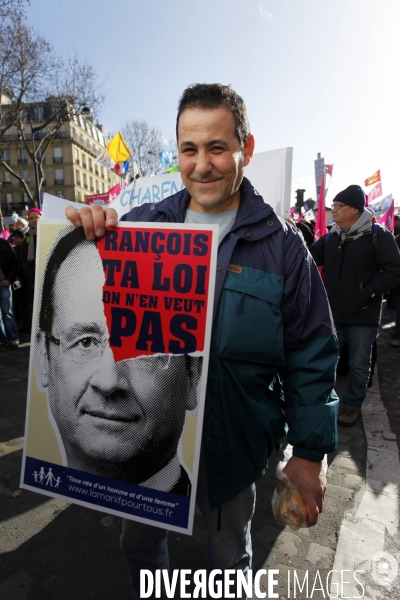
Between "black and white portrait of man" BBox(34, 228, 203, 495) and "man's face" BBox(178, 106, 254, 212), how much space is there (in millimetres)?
439

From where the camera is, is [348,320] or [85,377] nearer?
[85,377]

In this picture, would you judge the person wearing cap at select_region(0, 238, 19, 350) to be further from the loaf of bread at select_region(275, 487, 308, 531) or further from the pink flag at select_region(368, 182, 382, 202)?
the pink flag at select_region(368, 182, 382, 202)

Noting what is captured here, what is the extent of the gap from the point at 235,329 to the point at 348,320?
8.92ft

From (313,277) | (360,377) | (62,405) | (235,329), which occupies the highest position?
(313,277)

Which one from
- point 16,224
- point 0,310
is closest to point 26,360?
point 0,310

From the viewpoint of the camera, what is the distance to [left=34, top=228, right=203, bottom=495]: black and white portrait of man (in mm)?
1267

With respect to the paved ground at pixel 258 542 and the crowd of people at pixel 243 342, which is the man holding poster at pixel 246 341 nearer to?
the crowd of people at pixel 243 342

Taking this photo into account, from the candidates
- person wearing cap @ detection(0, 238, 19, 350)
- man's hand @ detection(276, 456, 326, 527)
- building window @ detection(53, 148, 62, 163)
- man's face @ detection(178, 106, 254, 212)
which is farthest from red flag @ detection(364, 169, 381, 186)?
building window @ detection(53, 148, 62, 163)

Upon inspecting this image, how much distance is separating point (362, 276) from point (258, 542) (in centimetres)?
247

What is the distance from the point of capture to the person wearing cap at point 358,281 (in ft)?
11.9

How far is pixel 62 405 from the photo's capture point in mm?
1360

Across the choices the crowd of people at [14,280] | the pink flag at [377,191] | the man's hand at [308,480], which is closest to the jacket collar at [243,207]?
the man's hand at [308,480]

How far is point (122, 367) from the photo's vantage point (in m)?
1.30

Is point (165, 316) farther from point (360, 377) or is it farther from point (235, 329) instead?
point (360, 377)
